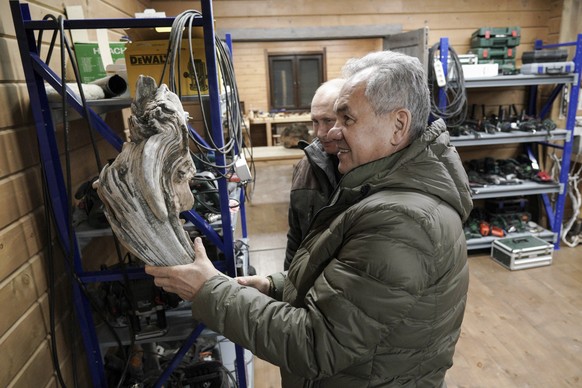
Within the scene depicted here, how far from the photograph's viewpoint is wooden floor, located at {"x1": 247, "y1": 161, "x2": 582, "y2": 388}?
7.35 feet

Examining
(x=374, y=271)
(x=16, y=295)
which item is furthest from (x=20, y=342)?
(x=374, y=271)

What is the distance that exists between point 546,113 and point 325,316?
13.3 feet

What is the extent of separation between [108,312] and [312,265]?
1140 millimetres

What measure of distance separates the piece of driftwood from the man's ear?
0.51m

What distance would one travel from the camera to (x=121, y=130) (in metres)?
2.40

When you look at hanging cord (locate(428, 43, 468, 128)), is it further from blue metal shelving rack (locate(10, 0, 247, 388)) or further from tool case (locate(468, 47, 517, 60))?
blue metal shelving rack (locate(10, 0, 247, 388))

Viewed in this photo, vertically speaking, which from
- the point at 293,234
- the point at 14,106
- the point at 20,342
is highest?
the point at 14,106

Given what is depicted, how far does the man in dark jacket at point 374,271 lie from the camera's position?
828mm

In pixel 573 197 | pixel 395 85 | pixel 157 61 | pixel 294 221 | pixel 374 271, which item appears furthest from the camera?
pixel 573 197

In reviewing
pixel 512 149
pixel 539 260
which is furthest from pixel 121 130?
pixel 512 149

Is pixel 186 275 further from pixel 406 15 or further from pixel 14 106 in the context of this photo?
pixel 406 15

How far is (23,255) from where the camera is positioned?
1302 millimetres

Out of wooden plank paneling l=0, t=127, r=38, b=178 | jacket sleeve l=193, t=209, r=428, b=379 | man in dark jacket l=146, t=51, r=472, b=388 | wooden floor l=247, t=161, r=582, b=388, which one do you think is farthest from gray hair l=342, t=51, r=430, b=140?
wooden floor l=247, t=161, r=582, b=388

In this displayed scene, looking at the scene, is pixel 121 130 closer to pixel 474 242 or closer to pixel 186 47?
pixel 186 47
